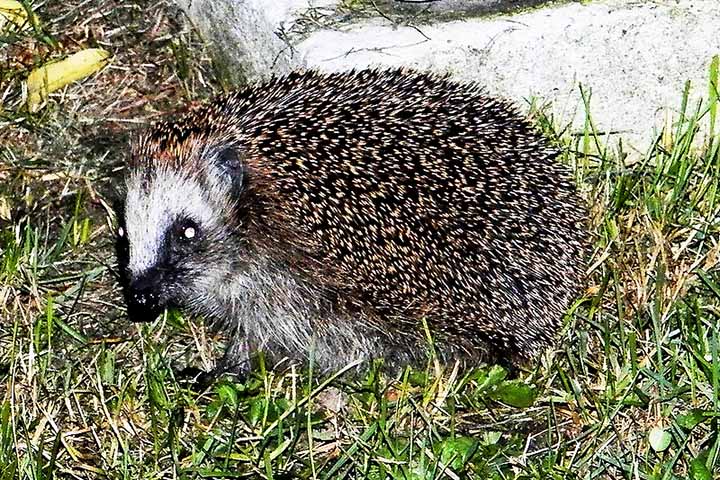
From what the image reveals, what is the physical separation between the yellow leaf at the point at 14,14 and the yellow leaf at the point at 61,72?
29 cm

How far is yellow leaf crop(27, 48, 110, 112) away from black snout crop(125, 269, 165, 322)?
5.78ft

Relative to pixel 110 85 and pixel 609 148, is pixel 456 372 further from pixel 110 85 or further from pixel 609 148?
pixel 110 85

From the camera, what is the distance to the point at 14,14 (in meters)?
5.73

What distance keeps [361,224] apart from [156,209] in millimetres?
664

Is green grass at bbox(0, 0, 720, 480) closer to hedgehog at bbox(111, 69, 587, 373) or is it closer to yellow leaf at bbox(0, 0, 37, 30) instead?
hedgehog at bbox(111, 69, 587, 373)

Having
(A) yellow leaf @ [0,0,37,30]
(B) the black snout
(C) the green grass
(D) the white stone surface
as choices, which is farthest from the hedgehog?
(A) yellow leaf @ [0,0,37,30]

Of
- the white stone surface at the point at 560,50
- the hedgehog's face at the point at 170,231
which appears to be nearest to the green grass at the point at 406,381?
the white stone surface at the point at 560,50

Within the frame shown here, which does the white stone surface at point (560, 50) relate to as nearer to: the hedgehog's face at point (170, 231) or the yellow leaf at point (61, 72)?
the hedgehog's face at point (170, 231)

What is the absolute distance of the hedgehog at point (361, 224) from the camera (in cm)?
396

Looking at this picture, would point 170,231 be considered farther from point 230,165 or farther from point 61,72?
point 61,72

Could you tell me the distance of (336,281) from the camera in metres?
4.02

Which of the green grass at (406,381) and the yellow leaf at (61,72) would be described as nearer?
the green grass at (406,381)

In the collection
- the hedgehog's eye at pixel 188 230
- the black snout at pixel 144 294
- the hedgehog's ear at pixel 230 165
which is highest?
the hedgehog's ear at pixel 230 165

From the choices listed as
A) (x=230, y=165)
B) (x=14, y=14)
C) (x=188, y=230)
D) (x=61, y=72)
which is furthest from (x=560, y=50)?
(x=14, y=14)
